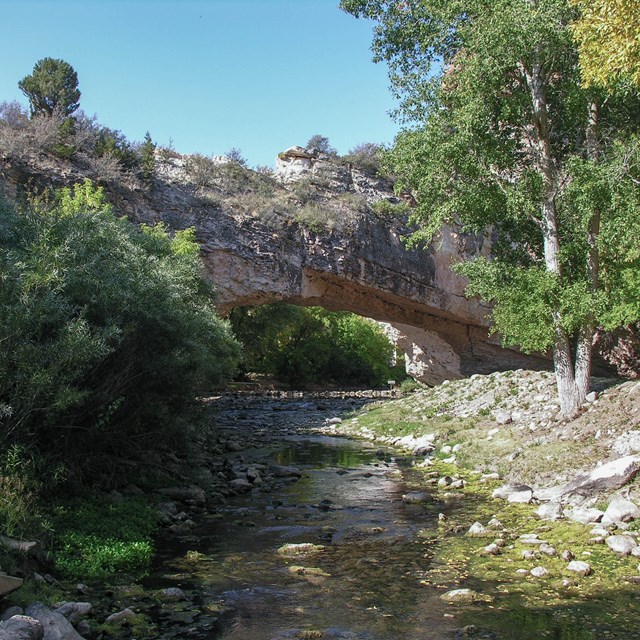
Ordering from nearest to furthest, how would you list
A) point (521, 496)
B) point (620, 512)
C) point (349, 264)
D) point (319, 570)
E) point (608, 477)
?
1. point (319, 570)
2. point (620, 512)
3. point (608, 477)
4. point (521, 496)
5. point (349, 264)

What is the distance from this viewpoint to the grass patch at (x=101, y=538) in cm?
741

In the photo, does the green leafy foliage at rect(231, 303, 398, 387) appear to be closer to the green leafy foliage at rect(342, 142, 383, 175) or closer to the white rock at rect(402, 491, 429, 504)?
the green leafy foliage at rect(342, 142, 383, 175)

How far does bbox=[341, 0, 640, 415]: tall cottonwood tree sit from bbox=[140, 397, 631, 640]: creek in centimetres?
515

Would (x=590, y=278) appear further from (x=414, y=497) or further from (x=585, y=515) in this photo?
(x=585, y=515)

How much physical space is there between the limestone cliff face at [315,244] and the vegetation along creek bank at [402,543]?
13.6 metres

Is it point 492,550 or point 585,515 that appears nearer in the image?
point 492,550

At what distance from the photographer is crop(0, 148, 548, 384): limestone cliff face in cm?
2858

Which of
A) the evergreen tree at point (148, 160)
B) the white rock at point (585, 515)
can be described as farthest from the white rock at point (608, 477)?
the evergreen tree at point (148, 160)

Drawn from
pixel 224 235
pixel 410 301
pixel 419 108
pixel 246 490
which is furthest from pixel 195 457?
pixel 410 301

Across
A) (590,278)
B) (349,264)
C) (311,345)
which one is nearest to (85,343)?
(590,278)

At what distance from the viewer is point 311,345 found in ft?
180

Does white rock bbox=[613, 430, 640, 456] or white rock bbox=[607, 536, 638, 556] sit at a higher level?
white rock bbox=[613, 430, 640, 456]

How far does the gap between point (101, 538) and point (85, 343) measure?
258 centimetres

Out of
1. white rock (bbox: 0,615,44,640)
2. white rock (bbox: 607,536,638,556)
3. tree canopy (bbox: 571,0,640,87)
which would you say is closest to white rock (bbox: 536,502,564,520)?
white rock (bbox: 607,536,638,556)
